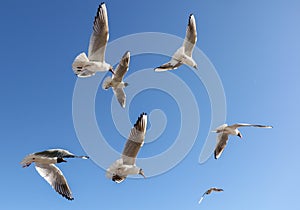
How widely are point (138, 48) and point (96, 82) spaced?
187 centimetres

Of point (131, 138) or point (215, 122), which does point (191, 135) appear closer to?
point (215, 122)

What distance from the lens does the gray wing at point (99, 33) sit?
10.8 meters

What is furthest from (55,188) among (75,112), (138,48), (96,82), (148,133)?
(138,48)

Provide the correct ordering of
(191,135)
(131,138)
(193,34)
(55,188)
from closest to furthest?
(131,138) → (55,188) → (193,34) → (191,135)

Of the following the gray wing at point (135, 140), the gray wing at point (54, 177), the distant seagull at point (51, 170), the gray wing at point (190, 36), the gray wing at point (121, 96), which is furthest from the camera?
the gray wing at point (121, 96)

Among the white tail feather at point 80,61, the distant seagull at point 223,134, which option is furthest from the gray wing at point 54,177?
the distant seagull at point 223,134

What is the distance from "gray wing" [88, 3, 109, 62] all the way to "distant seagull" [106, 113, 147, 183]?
2407 millimetres

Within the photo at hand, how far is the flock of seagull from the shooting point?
9914 millimetres

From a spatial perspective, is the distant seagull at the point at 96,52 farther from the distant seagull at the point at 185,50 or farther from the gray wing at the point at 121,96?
the gray wing at the point at 121,96

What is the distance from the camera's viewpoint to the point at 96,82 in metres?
13.4

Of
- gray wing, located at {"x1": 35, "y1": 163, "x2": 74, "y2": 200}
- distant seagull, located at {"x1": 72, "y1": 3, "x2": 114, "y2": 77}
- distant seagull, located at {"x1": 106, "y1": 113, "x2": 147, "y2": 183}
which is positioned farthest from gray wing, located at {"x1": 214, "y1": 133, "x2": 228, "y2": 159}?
gray wing, located at {"x1": 35, "y1": 163, "x2": 74, "y2": 200}

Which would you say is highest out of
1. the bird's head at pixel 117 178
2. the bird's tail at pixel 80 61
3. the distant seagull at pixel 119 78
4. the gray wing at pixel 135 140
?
the distant seagull at pixel 119 78

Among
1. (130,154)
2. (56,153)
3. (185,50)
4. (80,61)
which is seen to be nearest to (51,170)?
(56,153)

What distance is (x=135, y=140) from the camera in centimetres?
980
